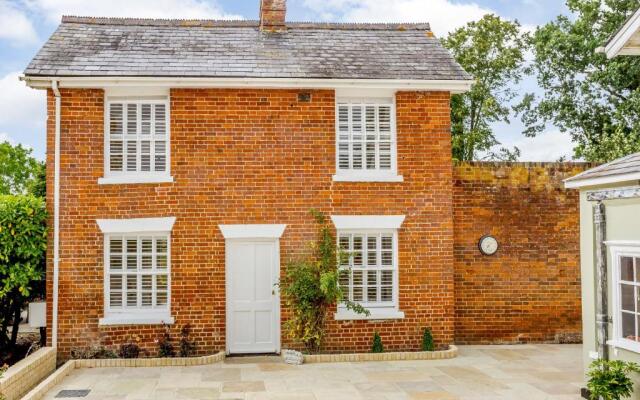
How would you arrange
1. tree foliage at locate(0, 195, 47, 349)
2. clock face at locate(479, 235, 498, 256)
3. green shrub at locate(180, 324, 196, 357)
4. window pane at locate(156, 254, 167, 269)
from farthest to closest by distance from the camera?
clock face at locate(479, 235, 498, 256)
window pane at locate(156, 254, 167, 269)
green shrub at locate(180, 324, 196, 357)
tree foliage at locate(0, 195, 47, 349)

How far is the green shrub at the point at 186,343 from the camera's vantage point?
494 inches

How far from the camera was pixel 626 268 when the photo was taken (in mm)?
8820

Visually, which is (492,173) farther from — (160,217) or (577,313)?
(160,217)

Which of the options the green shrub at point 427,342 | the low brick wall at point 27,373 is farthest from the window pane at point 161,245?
the green shrub at point 427,342

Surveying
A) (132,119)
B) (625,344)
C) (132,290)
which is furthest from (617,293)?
(132,119)

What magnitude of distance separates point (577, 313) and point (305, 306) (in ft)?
19.9

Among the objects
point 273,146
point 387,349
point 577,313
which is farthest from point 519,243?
point 273,146

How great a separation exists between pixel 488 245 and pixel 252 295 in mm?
5046

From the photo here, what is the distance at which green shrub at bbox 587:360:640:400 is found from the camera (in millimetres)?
8391

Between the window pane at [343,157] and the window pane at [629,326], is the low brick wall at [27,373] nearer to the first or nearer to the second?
the window pane at [343,157]

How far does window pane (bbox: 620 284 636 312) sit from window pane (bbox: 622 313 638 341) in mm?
93

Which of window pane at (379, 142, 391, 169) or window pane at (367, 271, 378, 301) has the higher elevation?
window pane at (379, 142, 391, 169)

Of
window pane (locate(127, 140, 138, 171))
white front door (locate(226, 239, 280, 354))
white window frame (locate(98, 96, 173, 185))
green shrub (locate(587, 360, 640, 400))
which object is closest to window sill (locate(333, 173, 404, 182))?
white front door (locate(226, 239, 280, 354))

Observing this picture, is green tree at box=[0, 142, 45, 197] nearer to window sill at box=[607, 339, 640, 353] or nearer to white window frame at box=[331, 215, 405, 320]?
white window frame at box=[331, 215, 405, 320]
